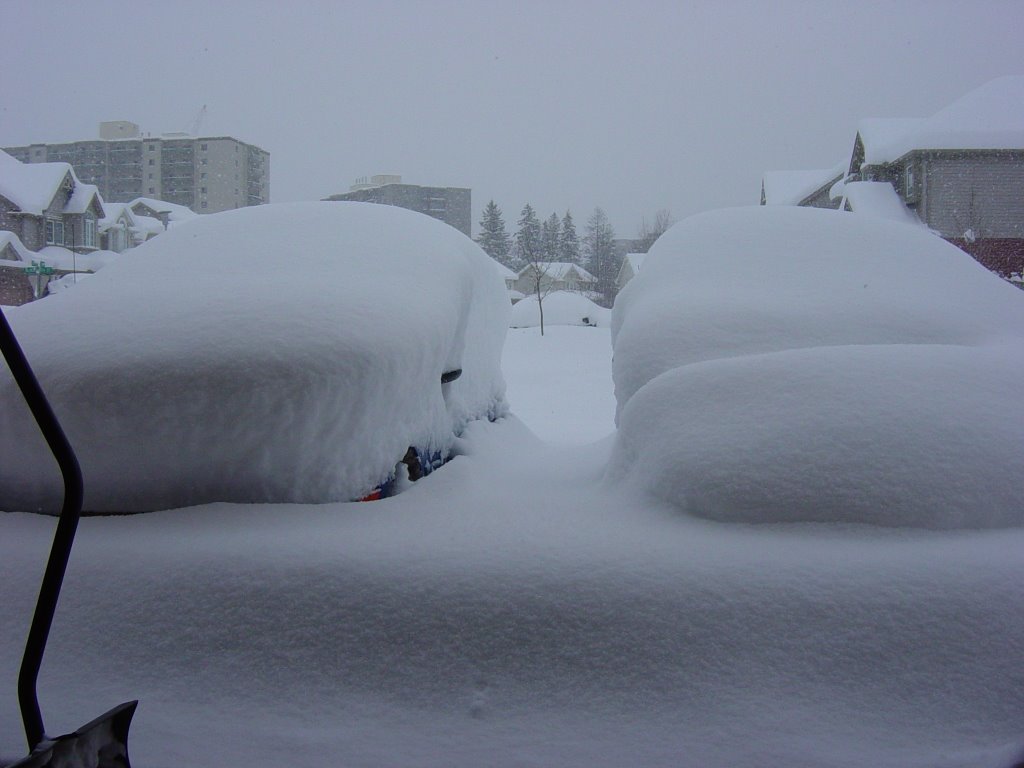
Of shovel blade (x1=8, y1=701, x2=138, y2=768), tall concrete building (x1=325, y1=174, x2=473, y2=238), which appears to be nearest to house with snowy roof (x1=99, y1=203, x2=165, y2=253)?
tall concrete building (x1=325, y1=174, x2=473, y2=238)

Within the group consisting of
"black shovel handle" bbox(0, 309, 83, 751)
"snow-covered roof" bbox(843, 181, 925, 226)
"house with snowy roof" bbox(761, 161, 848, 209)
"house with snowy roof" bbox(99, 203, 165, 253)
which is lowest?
"black shovel handle" bbox(0, 309, 83, 751)

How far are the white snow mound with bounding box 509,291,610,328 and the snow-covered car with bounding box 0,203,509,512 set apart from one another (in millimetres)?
24620

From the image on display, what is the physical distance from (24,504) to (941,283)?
11.3ft

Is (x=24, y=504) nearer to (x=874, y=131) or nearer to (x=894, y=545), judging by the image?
(x=894, y=545)

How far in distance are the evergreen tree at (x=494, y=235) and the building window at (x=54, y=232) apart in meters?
23.2

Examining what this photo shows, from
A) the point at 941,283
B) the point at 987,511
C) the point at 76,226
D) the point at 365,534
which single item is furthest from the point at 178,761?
the point at 76,226

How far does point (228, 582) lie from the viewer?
194cm

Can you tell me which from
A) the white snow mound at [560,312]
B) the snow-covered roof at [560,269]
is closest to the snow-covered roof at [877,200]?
the white snow mound at [560,312]

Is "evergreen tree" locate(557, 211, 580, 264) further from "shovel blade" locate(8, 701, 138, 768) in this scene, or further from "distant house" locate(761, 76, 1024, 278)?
"shovel blade" locate(8, 701, 138, 768)

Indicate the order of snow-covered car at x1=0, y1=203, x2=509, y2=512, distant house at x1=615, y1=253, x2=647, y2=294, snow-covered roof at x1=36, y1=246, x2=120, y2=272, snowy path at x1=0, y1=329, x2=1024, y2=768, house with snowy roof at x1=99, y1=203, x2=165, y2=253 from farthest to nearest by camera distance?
distant house at x1=615, y1=253, x2=647, y2=294 → house with snowy roof at x1=99, y1=203, x2=165, y2=253 → snow-covered roof at x1=36, y1=246, x2=120, y2=272 → snow-covered car at x1=0, y1=203, x2=509, y2=512 → snowy path at x1=0, y1=329, x2=1024, y2=768

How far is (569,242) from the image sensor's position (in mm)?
36844

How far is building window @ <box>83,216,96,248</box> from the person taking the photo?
32.3 ft

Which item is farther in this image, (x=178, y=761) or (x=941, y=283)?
(x=941, y=283)

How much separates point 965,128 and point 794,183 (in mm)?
5341
